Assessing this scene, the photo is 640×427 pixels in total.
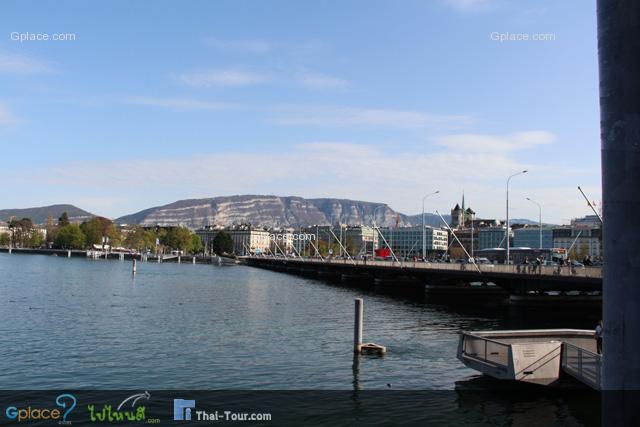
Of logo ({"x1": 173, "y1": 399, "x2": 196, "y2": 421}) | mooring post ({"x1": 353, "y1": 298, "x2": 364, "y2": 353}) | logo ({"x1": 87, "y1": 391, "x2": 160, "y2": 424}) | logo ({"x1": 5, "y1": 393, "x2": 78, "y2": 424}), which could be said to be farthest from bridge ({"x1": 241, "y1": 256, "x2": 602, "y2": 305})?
→ logo ({"x1": 5, "y1": 393, "x2": 78, "y2": 424})

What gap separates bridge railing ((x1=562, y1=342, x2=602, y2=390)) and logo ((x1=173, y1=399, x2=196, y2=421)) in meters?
14.4

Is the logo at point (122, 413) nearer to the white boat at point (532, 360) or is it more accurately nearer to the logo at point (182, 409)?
the logo at point (182, 409)

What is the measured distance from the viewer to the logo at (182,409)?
20.6 meters

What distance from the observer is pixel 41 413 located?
20.8 m

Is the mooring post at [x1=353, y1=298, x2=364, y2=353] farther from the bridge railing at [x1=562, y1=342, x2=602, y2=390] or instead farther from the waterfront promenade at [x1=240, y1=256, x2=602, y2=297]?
the waterfront promenade at [x1=240, y1=256, x2=602, y2=297]

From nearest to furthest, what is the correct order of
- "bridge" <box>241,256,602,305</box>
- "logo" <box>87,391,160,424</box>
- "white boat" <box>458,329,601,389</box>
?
"logo" <box>87,391,160,424</box> → "white boat" <box>458,329,601,389</box> → "bridge" <box>241,256,602,305</box>

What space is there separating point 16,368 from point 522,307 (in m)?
50.0

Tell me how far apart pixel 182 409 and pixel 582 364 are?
1513cm

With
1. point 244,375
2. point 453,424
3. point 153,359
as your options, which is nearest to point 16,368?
point 153,359

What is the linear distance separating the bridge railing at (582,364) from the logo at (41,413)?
18.4m

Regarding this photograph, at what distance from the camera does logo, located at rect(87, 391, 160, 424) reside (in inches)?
800

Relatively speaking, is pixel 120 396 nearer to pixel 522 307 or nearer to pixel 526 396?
pixel 526 396

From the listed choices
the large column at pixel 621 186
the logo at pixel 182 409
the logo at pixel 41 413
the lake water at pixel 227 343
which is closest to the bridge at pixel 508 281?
the lake water at pixel 227 343

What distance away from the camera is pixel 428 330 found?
151ft
